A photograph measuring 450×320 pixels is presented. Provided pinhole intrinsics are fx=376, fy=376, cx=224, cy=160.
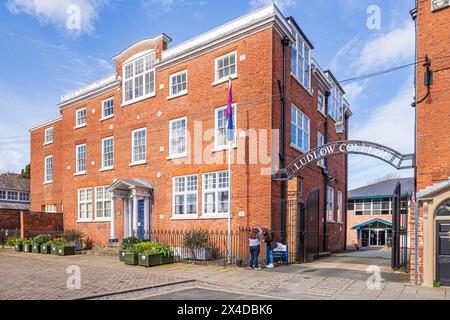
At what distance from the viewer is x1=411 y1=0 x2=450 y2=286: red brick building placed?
1127cm

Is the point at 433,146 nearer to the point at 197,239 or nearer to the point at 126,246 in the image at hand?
the point at 197,239

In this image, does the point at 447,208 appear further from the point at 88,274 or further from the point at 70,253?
the point at 70,253

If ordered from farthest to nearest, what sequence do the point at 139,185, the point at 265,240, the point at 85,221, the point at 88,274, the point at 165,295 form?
the point at 85,221
the point at 139,185
the point at 265,240
the point at 88,274
the point at 165,295

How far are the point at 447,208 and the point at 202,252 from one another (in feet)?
32.0

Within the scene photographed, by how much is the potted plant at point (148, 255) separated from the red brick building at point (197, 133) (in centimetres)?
280

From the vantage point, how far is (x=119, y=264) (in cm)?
1656

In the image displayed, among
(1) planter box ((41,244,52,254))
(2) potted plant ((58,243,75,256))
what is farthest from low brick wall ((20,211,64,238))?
(2) potted plant ((58,243,75,256))

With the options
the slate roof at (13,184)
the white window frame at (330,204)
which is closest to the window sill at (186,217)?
the white window frame at (330,204)

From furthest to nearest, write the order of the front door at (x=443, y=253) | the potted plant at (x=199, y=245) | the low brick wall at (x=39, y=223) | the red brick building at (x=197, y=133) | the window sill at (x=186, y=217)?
1. the low brick wall at (x=39, y=223)
2. the window sill at (x=186, y=217)
3. the red brick building at (x=197, y=133)
4. the potted plant at (x=199, y=245)
5. the front door at (x=443, y=253)

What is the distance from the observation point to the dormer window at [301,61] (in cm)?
1949

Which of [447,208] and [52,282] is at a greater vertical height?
[447,208]

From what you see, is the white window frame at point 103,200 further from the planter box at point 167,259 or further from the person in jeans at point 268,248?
the person in jeans at point 268,248

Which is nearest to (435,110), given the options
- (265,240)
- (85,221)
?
(265,240)

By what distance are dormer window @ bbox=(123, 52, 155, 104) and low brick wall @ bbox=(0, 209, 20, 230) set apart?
13.7 meters
